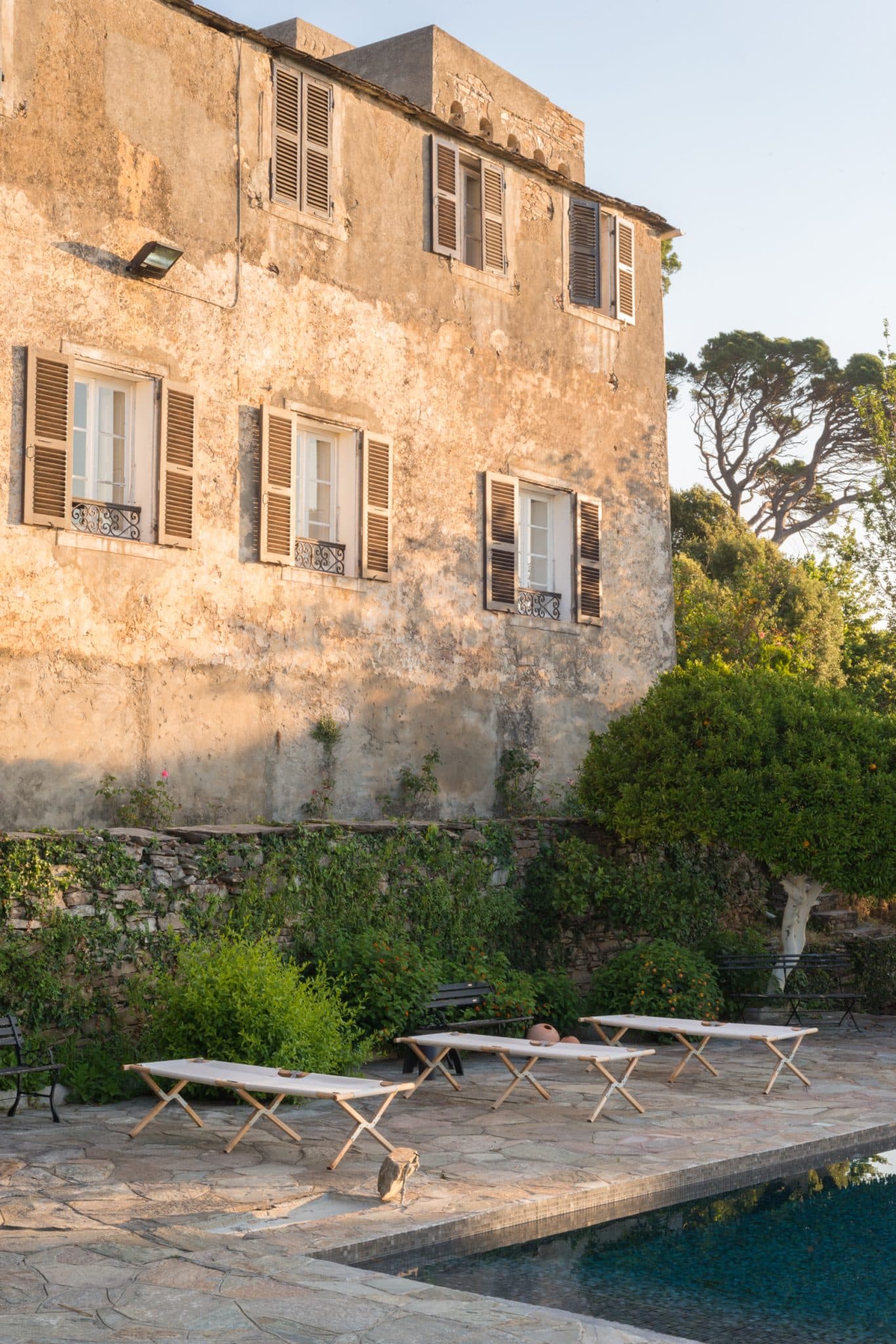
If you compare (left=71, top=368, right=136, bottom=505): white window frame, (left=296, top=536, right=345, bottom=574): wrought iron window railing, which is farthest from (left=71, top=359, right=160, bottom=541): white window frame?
(left=296, top=536, right=345, bottom=574): wrought iron window railing

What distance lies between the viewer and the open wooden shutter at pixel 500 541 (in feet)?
48.3

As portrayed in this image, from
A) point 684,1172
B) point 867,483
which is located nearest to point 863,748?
point 684,1172

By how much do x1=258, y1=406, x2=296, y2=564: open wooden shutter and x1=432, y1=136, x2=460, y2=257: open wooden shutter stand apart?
9.75 ft

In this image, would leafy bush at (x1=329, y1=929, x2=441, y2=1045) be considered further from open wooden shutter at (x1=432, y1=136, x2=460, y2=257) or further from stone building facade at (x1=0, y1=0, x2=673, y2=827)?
open wooden shutter at (x1=432, y1=136, x2=460, y2=257)

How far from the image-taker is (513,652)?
586 inches

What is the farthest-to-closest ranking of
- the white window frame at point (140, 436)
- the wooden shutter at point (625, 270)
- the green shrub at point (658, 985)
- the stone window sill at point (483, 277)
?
the wooden shutter at point (625, 270)
the stone window sill at point (483, 277)
the green shrub at point (658, 985)
the white window frame at point (140, 436)

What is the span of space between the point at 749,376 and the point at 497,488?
19.7 m

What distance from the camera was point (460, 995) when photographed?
37.0 feet

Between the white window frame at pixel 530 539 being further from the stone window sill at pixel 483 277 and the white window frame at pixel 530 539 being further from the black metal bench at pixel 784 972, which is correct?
the black metal bench at pixel 784 972

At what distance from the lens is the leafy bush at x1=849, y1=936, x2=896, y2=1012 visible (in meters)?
15.1

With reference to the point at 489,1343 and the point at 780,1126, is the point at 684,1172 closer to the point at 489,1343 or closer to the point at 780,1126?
the point at 780,1126

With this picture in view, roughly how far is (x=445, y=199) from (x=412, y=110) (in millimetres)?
921

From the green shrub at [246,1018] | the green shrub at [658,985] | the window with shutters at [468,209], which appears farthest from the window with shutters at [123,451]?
the green shrub at [658,985]

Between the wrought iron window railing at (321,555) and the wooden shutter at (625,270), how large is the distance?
539 centimetres
